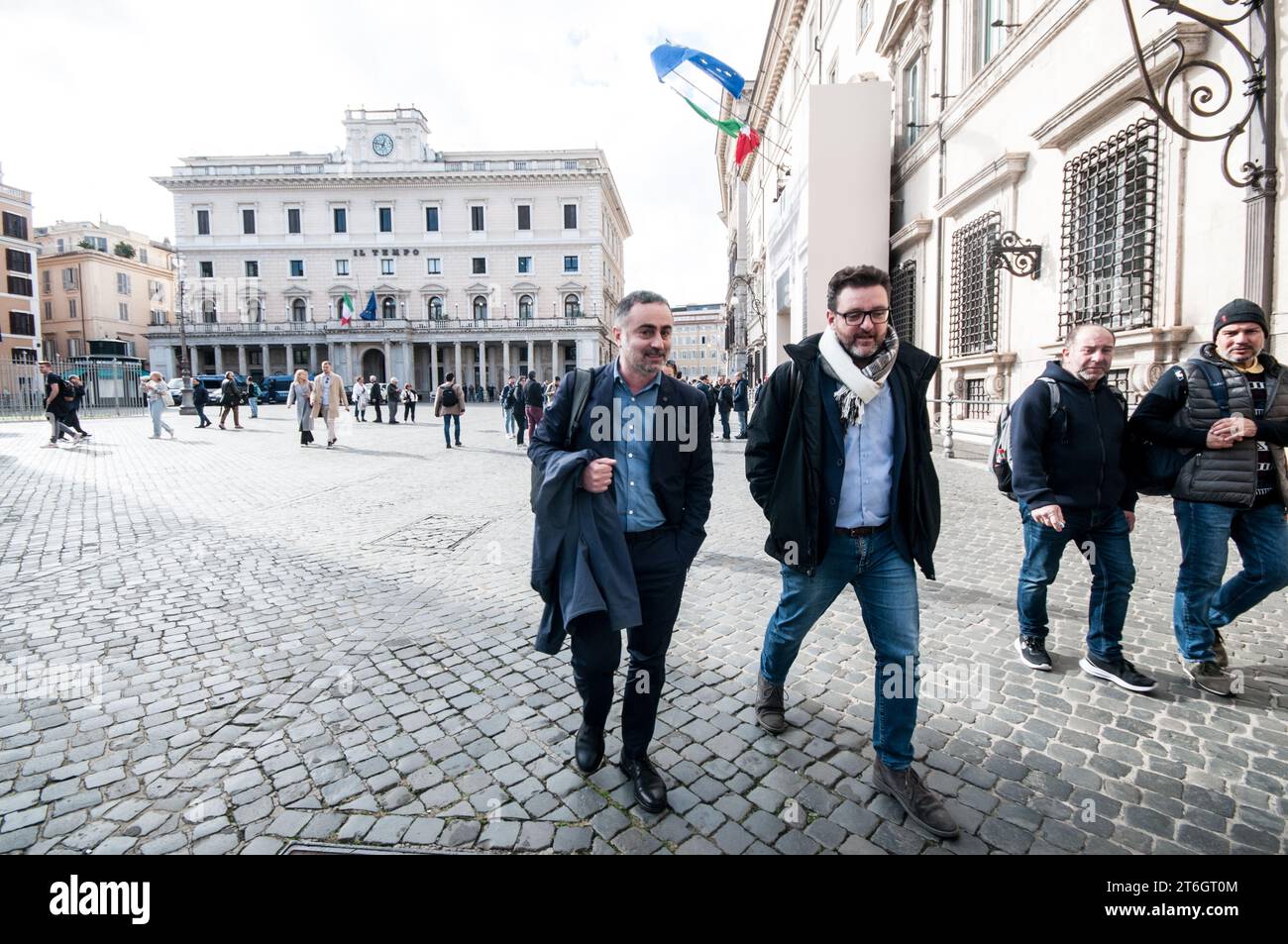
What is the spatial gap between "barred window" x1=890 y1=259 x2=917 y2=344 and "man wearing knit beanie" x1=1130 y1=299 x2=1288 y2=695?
11648 millimetres

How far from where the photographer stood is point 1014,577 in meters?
5.39

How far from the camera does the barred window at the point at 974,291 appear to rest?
11305 mm

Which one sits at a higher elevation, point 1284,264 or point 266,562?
point 1284,264

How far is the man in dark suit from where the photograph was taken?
2598 millimetres

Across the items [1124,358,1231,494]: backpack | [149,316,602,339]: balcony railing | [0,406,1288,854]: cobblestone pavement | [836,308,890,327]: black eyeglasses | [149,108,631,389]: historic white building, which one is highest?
[149,108,631,389]: historic white building

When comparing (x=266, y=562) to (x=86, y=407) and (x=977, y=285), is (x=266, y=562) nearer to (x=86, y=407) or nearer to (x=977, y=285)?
(x=977, y=285)

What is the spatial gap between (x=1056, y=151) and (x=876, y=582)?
32.3ft

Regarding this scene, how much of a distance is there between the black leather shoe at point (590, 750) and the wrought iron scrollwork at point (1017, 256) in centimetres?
984

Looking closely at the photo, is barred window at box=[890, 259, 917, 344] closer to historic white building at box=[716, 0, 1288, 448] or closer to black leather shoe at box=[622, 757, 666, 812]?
historic white building at box=[716, 0, 1288, 448]

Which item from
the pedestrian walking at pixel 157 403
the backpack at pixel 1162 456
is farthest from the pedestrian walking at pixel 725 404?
the pedestrian walking at pixel 157 403

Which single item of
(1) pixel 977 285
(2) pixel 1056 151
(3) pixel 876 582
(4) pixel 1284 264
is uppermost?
(2) pixel 1056 151

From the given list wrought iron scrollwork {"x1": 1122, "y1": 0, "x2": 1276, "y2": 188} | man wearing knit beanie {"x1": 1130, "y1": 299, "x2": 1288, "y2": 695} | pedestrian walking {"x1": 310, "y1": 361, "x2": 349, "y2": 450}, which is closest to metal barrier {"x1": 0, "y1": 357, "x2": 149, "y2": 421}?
pedestrian walking {"x1": 310, "y1": 361, "x2": 349, "y2": 450}

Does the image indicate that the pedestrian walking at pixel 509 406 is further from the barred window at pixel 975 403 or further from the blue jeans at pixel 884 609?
the blue jeans at pixel 884 609

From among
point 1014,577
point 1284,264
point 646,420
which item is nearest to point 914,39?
point 1284,264
